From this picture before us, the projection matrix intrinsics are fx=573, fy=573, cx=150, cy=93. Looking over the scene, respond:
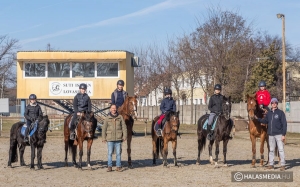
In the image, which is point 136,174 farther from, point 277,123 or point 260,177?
point 277,123

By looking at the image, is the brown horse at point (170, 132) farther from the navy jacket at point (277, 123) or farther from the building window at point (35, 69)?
the building window at point (35, 69)

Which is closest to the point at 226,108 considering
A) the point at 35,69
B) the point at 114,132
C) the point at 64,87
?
the point at 114,132

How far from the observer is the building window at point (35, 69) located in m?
37.7

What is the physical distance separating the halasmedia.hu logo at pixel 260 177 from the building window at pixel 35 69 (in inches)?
970

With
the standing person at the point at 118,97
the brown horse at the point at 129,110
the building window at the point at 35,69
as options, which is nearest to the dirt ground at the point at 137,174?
the brown horse at the point at 129,110

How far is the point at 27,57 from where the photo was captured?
37.3 metres

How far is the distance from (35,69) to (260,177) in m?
25.7

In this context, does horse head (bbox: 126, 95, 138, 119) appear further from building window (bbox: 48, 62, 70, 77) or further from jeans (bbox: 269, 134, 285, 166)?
building window (bbox: 48, 62, 70, 77)

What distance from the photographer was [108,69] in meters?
37.4

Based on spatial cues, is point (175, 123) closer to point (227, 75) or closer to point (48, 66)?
point (48, 66)

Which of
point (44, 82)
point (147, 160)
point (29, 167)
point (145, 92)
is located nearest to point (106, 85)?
point (44, 82)

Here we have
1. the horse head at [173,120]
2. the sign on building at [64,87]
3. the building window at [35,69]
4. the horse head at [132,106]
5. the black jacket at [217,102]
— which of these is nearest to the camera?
the horse head at [132,106]

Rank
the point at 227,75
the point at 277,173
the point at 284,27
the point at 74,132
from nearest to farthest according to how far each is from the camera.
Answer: the point at 277,173, the point at 74,132, the point at 284,27, the point at 227,75

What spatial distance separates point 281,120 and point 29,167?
7876 millimetres
